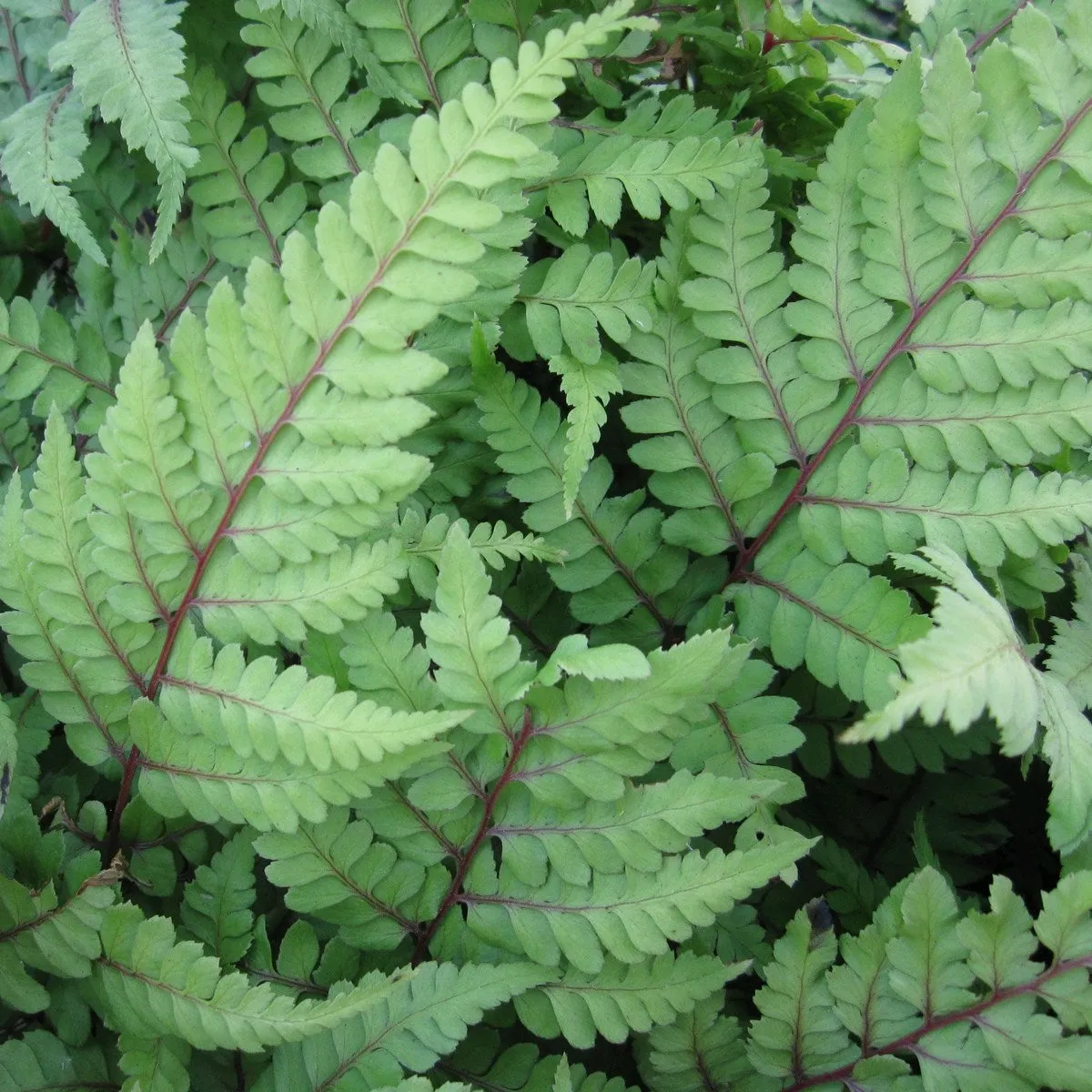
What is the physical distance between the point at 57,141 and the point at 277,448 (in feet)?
1.29

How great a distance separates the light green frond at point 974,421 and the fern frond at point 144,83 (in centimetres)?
56

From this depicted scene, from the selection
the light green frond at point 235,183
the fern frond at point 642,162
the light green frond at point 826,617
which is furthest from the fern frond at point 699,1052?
the light green frond at point 235,183

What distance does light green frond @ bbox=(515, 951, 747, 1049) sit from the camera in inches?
28.2

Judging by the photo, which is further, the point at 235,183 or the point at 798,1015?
the point at 235,183

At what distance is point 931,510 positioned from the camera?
81cm

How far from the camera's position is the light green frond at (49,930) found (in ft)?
2.29

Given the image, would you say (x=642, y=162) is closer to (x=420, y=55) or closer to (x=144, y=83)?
(x=420, y=55)

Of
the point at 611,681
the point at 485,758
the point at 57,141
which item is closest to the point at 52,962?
the point at 485,758

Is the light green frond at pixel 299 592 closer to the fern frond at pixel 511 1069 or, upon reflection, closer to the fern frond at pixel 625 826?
the fern frond at pixel 625 826

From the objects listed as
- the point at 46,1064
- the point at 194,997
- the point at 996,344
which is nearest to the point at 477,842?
the point at 194,997

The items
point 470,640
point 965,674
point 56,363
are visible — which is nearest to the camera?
point 965,674

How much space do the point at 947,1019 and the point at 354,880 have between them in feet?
1.38

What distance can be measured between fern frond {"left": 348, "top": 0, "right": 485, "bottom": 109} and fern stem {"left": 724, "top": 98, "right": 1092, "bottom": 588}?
1.35ft

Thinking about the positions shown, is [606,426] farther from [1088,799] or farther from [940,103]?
[1088,799]
